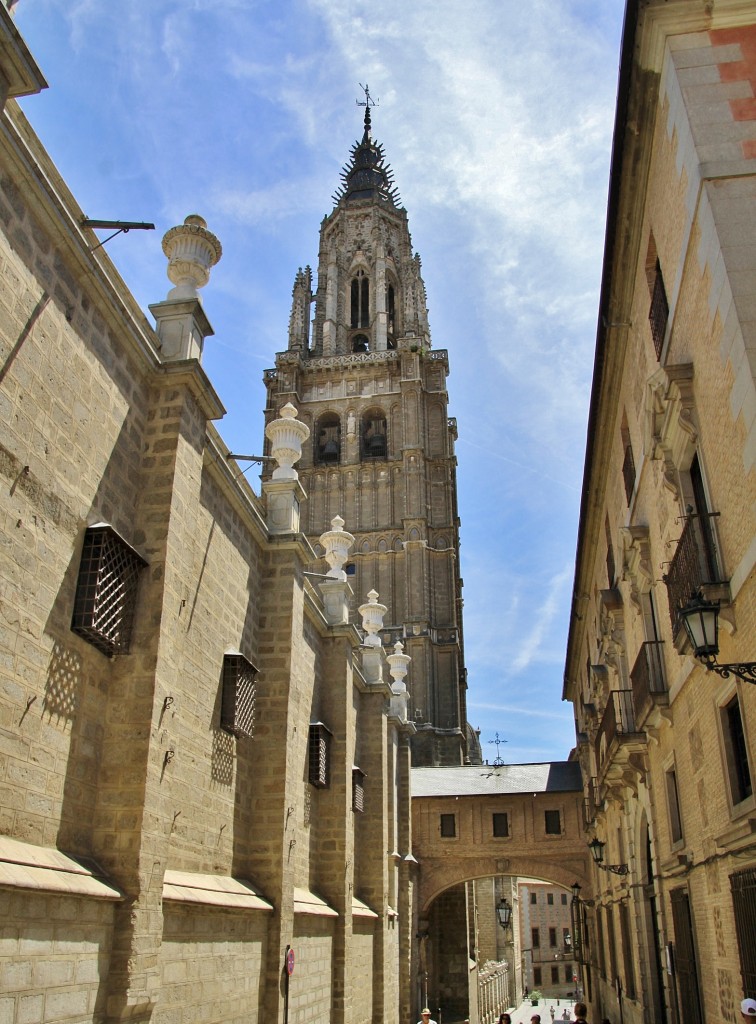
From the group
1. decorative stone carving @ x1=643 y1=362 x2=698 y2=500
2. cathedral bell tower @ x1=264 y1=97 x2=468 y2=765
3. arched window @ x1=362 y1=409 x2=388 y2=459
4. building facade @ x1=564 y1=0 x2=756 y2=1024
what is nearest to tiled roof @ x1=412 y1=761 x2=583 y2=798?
cathedral bell tower @ x1=264 y1=97 x2=468 y2=765

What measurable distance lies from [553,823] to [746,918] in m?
22.2

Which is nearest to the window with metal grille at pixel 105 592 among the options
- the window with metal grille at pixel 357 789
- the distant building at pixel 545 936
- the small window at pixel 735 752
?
the small window at pixel 735 752

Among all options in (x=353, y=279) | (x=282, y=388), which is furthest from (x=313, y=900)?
(x=353, y=279)

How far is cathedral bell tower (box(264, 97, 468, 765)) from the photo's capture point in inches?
1703

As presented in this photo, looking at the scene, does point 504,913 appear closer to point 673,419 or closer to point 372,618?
point 372,618

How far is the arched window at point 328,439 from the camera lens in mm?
50088

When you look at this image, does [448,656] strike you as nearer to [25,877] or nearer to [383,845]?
[383,845]

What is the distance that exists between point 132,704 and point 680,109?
8012 millimetres

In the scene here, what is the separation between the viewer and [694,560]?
838cm

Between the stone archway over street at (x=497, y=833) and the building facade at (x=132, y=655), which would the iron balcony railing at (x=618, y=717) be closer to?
the building facade at (x=132, y=655)

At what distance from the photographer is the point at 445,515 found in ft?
155

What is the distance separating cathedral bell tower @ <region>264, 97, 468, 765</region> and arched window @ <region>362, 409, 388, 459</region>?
83mm

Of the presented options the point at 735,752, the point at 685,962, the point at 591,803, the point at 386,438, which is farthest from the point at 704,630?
the point at 386,438

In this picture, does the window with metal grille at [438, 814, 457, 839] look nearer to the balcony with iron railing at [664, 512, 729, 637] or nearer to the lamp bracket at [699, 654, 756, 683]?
the balcony with iron railing at [664, 512, 729, 637]
